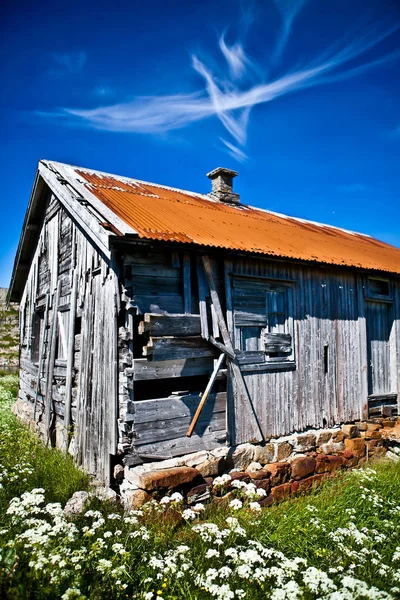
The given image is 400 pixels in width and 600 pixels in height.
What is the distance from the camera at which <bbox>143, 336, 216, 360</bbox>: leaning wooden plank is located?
5809mm

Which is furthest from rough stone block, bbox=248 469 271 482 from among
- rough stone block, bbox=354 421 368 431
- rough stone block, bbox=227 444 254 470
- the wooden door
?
the wooden door

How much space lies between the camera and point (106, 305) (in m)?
6.36

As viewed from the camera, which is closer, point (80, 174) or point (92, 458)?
point (92, 458)

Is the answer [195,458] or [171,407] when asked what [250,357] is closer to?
[171,407]

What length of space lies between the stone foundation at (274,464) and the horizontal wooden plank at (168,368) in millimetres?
1193

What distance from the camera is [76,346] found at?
7555 mm

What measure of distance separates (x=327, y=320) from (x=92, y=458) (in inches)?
199

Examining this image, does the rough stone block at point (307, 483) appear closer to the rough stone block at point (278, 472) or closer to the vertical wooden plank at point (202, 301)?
the rough stone block at point (278, 472)

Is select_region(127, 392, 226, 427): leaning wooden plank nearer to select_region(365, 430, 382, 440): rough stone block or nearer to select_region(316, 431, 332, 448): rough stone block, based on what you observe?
select_region(316, 431, 332, 448): rough stone block

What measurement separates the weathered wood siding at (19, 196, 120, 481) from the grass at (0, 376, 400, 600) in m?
0.69

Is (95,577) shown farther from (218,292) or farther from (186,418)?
(218,292)

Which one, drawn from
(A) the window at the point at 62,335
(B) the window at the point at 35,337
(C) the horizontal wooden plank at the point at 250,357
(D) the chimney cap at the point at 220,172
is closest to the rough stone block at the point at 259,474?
(C) the horizontal wooden plank at the point at 250,357

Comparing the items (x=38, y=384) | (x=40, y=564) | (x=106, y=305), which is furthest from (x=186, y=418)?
(x=38, y=384)

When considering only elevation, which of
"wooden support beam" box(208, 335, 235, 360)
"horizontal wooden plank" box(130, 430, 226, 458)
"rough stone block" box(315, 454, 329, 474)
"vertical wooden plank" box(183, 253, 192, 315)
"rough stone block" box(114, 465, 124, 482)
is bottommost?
"rough stone block" box(315, 454, 329, 474)
